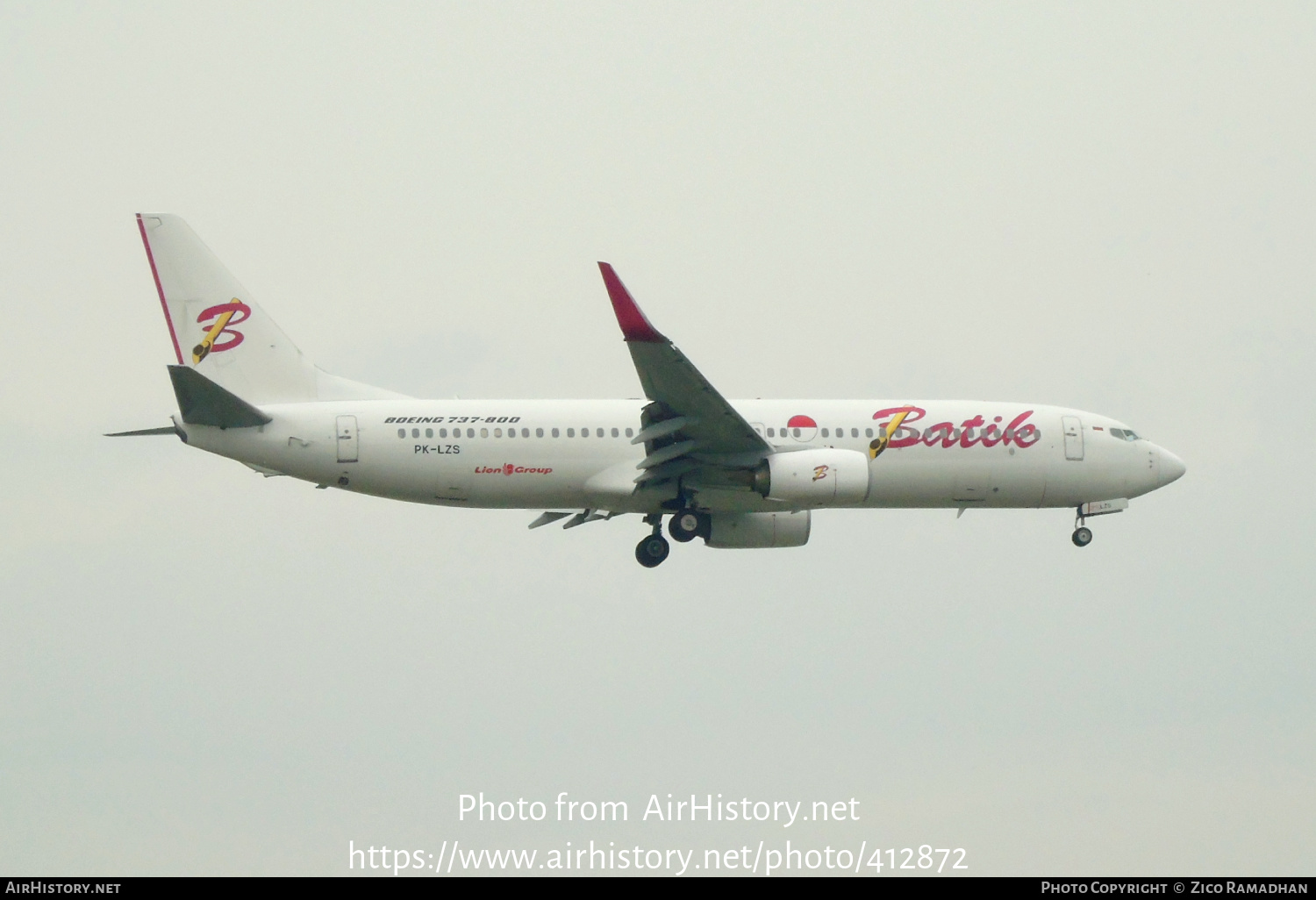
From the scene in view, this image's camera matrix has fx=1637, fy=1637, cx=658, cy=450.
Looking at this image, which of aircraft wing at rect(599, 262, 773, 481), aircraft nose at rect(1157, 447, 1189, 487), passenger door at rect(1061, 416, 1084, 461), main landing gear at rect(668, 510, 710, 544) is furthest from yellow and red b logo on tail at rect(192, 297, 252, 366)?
aircraft nose at rect(1157, 447, 1189, 487)

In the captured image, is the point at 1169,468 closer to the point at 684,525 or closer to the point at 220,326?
the point at 684,525

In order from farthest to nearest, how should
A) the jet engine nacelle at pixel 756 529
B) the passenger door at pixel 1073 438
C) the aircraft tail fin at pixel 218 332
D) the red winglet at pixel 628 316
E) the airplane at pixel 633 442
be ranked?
the passenger door at pixel 1073 438
the jet engine nacelle at pixel 756 529
the aircraft tail fin at pixel 218 332
the airplane at pixel 633 442
the red winglet at pixel 628 316

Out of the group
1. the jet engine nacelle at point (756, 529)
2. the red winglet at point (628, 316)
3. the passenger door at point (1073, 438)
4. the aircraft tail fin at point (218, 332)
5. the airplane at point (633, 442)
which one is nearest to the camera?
the red winglet at point (628, 316)

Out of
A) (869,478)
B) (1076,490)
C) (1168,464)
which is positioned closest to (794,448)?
(869,478)

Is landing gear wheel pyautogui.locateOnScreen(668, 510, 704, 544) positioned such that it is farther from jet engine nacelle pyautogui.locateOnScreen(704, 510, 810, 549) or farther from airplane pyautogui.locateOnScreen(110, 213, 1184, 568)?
jet engine nacelle pyautogui.locateOnScreen(704, 510, 810, 549)

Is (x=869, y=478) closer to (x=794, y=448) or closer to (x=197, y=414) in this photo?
(x=794, y=448)

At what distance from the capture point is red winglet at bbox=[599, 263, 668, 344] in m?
34.3

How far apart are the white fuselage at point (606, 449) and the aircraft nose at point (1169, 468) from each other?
1086 mm

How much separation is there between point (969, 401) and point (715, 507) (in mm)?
7253

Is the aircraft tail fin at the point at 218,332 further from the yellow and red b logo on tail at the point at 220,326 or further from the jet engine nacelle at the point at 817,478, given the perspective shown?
the jet engine nacelle at the point at 817,478

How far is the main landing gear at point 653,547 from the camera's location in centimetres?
4056

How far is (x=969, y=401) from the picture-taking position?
41719 millimetres

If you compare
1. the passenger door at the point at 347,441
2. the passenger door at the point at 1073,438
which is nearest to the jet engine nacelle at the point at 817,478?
the passenger door at the point at 1073,438

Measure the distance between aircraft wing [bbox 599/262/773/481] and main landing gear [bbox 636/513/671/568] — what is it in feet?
7.84
